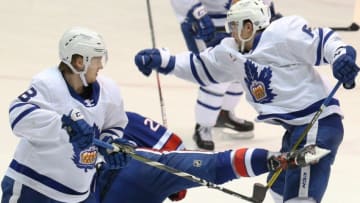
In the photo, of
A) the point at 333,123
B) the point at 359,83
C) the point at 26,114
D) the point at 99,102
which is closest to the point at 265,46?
the point at 333,123

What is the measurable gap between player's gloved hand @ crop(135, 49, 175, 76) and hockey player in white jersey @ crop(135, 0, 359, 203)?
0.23m

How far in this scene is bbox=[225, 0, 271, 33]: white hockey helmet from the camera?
3035mm

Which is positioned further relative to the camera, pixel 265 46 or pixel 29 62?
pixel 29 62

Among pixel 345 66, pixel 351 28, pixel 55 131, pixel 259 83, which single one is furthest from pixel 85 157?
pixel 351 28

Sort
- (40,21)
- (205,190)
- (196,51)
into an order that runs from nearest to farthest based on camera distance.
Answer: (205,190) < (196,51) < (40,21)

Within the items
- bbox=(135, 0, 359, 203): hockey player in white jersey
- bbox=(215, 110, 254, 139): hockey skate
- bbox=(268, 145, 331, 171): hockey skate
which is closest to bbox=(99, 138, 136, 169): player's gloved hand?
bbox=(268, 145, 331, 171): hockey skate

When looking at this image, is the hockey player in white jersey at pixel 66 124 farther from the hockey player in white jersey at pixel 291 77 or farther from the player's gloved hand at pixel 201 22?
the player's gloved hand at pixel 201 22

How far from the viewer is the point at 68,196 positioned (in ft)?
8.69

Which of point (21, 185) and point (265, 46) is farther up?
point (265, 46)

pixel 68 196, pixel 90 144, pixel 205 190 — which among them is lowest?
pixel 205 190

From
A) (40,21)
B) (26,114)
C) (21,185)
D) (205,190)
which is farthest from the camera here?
(40,21)

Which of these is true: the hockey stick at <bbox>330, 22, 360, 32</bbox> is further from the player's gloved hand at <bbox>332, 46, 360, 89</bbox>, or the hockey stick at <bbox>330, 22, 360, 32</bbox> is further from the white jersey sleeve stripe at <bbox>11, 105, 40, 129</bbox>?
the white jersey sleeve stripe at <bbox>11, 105, 40, 129</bbox>

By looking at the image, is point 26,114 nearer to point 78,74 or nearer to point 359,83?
point 78,74

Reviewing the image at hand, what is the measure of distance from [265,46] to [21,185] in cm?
92
